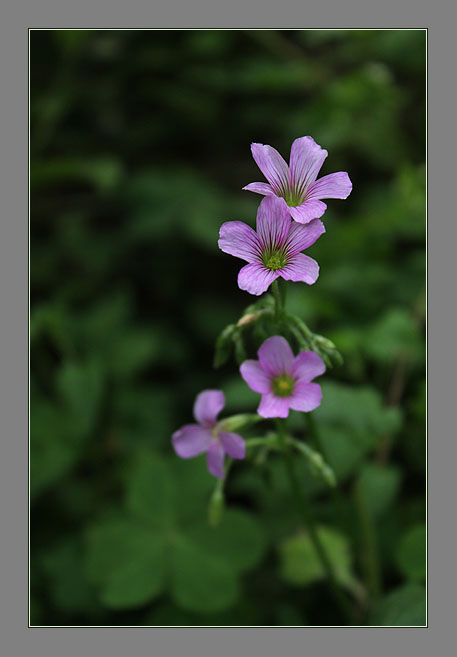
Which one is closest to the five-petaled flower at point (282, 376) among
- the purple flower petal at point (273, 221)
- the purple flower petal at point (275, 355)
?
the purple flower petal at point (275, 355)

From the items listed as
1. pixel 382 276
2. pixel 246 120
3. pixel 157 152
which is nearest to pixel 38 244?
pixel 157 152

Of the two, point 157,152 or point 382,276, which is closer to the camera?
point 382,276

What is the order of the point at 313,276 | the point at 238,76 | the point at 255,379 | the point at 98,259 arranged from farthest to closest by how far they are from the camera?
the point at 238,76 < the point at 98,259 < the point at 255,379 < the point at 313,276

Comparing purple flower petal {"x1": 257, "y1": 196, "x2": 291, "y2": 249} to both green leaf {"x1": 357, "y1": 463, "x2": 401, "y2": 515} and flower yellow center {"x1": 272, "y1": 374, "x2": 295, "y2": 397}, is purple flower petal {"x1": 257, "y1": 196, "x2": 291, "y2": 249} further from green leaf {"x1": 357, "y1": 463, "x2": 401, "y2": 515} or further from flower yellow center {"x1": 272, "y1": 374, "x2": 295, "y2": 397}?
green leaf {"x1": 357, "y1": 463, "x2": 401, "y2": 515}

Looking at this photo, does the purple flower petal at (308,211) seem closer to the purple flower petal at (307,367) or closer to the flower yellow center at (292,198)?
the flower yellow center at (292,198)

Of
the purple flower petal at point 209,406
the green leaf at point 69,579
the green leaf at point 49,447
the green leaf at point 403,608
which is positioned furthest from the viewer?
the green leaf at point 49,447

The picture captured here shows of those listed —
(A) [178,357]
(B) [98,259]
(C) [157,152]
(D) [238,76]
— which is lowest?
(A) [178,357]

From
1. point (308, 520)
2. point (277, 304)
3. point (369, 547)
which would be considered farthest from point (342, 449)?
point (277, 304)

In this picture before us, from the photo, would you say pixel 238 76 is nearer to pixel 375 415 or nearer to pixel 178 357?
pixel 178 357
